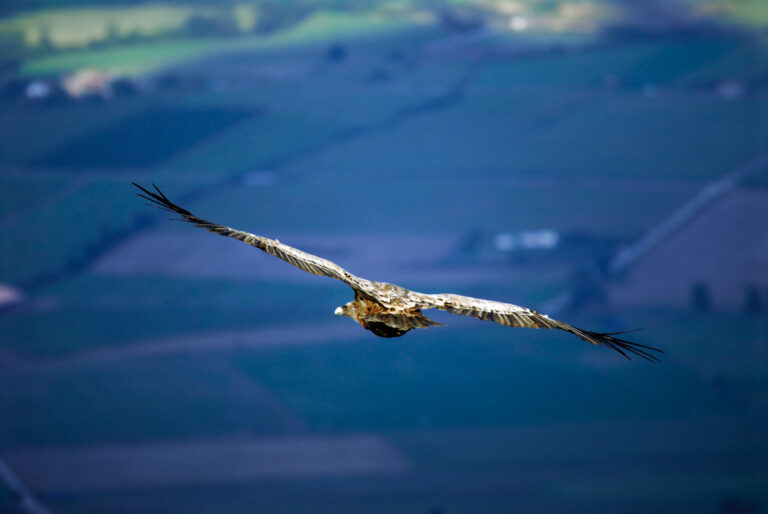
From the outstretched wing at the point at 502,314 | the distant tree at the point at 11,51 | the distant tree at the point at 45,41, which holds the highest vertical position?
the distant tree at the point at 45,41

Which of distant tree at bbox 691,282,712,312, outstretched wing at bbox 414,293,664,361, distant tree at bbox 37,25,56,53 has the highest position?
distant tree at bbox 37,25,56,53

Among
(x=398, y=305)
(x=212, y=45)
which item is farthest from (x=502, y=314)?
Answer: (x=212, y=45)

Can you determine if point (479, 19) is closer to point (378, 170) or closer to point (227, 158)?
point (378, 170)

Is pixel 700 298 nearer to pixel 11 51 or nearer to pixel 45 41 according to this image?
pixel 45 41

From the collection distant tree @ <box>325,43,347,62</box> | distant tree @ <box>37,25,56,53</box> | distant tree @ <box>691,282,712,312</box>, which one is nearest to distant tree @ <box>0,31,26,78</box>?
distant tree @ <box>37,25,56,53</box>

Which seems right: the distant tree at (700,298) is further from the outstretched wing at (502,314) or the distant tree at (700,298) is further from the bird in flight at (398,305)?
the outstretched wing at (502,314)


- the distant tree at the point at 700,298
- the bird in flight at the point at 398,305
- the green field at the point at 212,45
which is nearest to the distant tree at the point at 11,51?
the green field at the point at 212,45

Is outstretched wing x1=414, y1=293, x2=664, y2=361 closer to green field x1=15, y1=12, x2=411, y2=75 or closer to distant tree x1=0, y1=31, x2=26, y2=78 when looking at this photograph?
green field x1=15, y1=12, x2=411, y2=75

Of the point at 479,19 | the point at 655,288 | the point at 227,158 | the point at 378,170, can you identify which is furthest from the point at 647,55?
the point at 227,158

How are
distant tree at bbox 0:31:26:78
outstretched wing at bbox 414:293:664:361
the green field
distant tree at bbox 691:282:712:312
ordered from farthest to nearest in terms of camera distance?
the green field, distant tree at bbox 691:282:712:312, distant tree at bbox 0:31:26:78, outstretched wing at bbox 414:293:664:361
